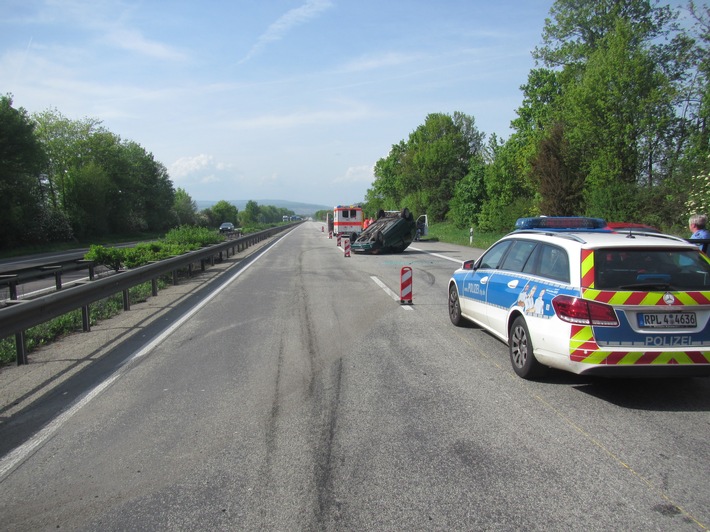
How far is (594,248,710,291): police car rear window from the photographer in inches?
198

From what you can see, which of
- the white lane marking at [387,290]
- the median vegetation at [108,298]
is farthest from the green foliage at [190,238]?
the white lane marking at [387,290]

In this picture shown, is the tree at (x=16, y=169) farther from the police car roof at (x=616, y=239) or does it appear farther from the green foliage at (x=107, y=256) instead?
the police car roof at (x=616, y=239)

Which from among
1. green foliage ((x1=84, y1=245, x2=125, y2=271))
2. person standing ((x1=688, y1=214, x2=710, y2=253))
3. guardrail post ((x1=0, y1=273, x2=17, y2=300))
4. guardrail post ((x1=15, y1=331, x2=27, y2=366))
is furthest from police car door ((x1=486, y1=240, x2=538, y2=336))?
green foliage ((x1=84, y1=245, x2=125, y2=271))

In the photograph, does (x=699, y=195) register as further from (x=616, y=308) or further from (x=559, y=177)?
(x=616, y=308)

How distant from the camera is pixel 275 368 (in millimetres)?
6332

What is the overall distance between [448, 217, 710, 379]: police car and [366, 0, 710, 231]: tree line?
15486 millimetres

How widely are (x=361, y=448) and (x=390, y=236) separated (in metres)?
21.2

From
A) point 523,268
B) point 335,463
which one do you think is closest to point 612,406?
point 523,268

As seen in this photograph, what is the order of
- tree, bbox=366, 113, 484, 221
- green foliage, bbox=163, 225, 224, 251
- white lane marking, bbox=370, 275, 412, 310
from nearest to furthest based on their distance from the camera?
white lane marking, bbox=370, 275, 412, 310
green foliage, bbox=163, 225, 224, 251
tree, bbox=366, 113, 484, 221

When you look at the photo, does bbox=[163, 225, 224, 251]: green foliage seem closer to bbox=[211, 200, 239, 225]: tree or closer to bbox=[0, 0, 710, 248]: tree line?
bbox=[0, 0, 710, 248]: tree line

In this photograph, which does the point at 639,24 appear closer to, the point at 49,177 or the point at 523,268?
the point at 523,268

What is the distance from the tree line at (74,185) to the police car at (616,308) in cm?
3734

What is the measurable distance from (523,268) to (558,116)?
31699 millimetres

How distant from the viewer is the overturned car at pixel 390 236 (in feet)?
82.2
